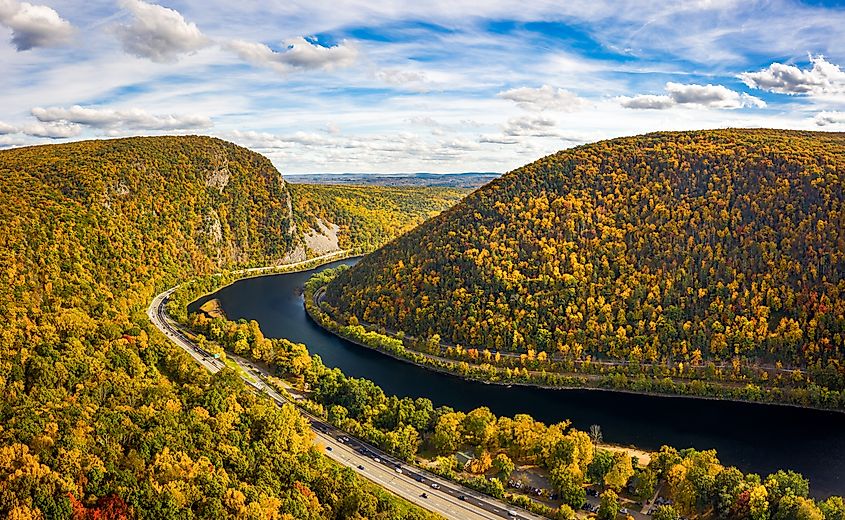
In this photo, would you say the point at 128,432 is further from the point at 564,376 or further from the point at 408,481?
the point at 564,376

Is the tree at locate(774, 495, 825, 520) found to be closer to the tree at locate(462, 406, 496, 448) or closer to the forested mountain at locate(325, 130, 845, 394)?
the tree at locate(462, 406, 496, 448)

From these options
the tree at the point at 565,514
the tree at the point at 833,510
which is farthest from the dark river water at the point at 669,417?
the tree at the point at 565,514

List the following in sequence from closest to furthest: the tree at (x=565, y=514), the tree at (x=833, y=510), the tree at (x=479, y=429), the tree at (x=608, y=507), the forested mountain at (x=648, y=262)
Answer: the tree at (x=833, y=510) < the tree at (x=565, y=514) < the tree at (x=608, y=507) < the tree at (x=479, y=429) < the forested mountain at (x=648, y=262)

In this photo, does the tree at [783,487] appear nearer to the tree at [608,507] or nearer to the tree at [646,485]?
the tree at [646,485]

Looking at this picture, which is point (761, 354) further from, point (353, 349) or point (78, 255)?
point (78, 255)

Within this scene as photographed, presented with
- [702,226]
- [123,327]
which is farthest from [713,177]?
[123,327]

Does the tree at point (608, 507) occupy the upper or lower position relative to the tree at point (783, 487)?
lower
